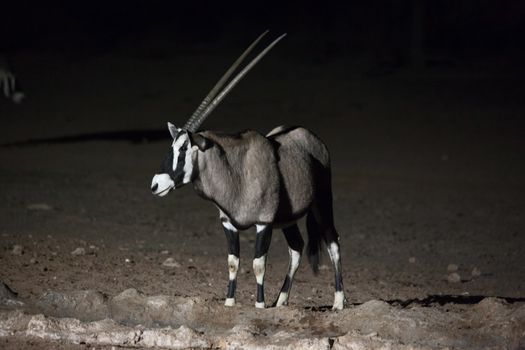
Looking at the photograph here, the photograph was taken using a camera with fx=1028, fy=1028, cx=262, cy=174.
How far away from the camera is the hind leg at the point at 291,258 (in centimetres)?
699

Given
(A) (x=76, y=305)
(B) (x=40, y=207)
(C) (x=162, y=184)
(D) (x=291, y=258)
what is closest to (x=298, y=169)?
(D) (x=291, y=258)

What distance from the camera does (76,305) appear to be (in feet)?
21.9

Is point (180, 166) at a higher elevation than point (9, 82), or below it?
higher

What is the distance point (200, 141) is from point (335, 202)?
22.1 ft

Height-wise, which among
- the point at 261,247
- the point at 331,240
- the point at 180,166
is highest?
the point at 180,166

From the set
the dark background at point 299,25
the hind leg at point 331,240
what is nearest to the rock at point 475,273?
the hind leg at point 331,240

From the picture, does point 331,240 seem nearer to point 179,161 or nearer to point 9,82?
point 179,161

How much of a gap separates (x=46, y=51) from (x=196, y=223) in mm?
22498

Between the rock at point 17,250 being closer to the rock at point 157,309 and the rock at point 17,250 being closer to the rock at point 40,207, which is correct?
the rock at point 157,309

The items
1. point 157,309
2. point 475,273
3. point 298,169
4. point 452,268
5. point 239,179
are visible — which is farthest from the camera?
point 452,268

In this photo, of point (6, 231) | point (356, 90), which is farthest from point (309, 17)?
point (6, 231)

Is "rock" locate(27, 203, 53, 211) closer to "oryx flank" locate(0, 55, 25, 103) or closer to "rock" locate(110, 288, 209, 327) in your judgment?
"oryx flank" locate(0, 55, 25, 103)

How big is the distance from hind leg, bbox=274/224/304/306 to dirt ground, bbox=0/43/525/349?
0.61 feet

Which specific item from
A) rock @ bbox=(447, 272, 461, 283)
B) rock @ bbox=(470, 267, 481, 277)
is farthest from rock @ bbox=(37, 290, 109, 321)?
rock @ bbox=(470, 267, 481, 277)
